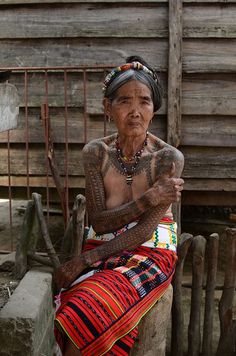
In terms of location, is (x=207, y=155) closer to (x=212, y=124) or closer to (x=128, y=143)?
(x=212, y=124)

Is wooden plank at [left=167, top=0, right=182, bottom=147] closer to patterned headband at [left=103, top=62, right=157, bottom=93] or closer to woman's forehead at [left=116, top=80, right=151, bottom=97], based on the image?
patterned headband at [left=103, top=62, right=157, bottom=93]

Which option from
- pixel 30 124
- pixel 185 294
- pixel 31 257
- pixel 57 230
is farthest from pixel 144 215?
pixel 57 230

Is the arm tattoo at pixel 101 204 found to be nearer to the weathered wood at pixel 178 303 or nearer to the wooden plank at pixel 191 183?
the weathered wood at pixel 178 303

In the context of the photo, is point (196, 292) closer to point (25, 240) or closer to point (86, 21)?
point (25, 240)

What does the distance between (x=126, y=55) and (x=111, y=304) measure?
3.24m

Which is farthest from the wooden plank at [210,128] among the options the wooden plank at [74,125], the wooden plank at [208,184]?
the wooden plank at [208,184]

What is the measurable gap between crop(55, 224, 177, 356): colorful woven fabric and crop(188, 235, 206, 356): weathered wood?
32.5 inches

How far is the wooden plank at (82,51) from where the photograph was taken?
15.6ft

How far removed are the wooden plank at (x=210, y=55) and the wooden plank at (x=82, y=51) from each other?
0.25m

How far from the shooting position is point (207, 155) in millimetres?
4980

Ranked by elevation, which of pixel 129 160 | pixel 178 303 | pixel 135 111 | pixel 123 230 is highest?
pixel 135 111

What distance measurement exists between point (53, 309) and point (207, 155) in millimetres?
2667

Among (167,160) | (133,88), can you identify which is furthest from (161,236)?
(133,88)

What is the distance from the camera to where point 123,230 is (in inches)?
98.5
